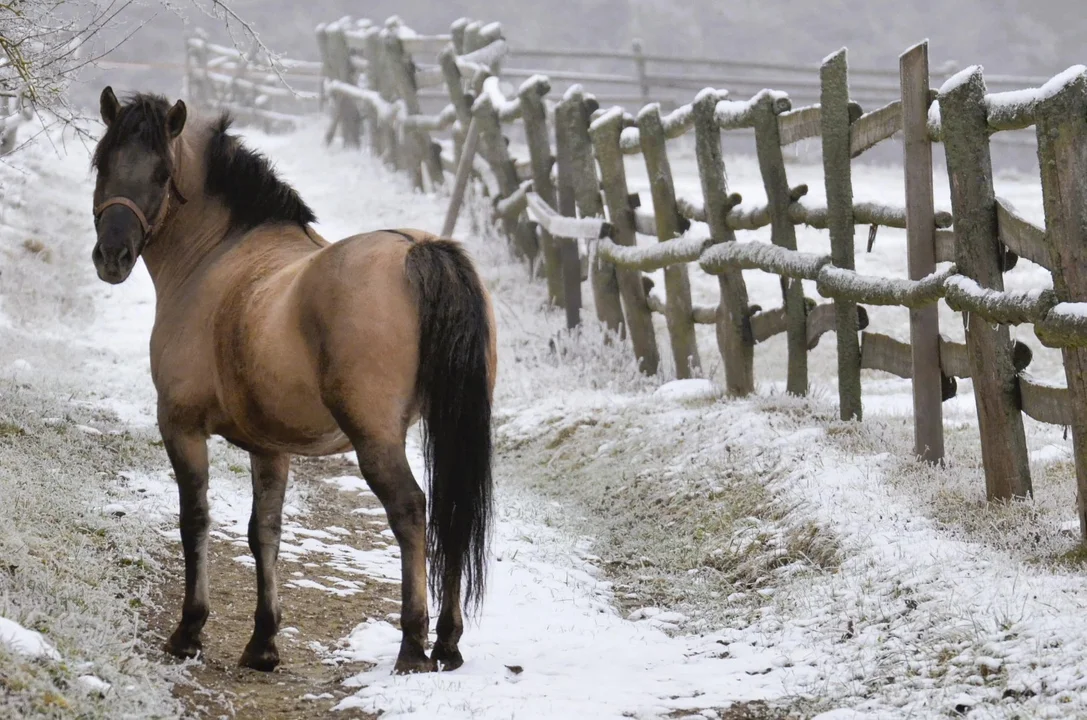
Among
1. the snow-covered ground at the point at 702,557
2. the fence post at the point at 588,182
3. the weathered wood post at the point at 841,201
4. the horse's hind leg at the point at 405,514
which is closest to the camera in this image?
the snow-covered ground at the point at 702,557

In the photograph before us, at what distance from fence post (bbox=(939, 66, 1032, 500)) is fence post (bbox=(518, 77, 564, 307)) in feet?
19.8

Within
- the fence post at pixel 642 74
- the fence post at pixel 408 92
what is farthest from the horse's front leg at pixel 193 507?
the fence post at pixel 642 74

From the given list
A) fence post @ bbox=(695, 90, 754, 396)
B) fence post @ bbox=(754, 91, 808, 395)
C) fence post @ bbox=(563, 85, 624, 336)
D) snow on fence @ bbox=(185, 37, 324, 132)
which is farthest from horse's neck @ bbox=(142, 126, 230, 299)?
snow on fence @ bbox=(185, 37, 324, 132)

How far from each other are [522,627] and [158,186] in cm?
237

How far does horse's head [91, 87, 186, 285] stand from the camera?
4.69 m

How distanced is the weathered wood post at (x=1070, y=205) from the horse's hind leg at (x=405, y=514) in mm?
2390

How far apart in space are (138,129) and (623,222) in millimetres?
5142

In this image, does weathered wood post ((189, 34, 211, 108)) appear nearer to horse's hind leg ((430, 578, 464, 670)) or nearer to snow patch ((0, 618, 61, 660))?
horse's hind leg ((430, 578, 464, 670))

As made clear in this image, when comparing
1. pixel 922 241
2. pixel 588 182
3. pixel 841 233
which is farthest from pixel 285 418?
pixel 588 182

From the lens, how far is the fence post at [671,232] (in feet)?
28.3

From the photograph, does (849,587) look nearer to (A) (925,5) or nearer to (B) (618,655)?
(B) (618,655)

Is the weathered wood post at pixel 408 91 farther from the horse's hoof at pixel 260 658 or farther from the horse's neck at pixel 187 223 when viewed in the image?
the horse's hoof at pixel 260 658

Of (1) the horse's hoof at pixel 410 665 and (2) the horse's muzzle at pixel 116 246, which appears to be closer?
(1) the horse's hoof at pixel 410 665

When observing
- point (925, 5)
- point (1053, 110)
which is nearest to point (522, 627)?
point (1053, 110)
